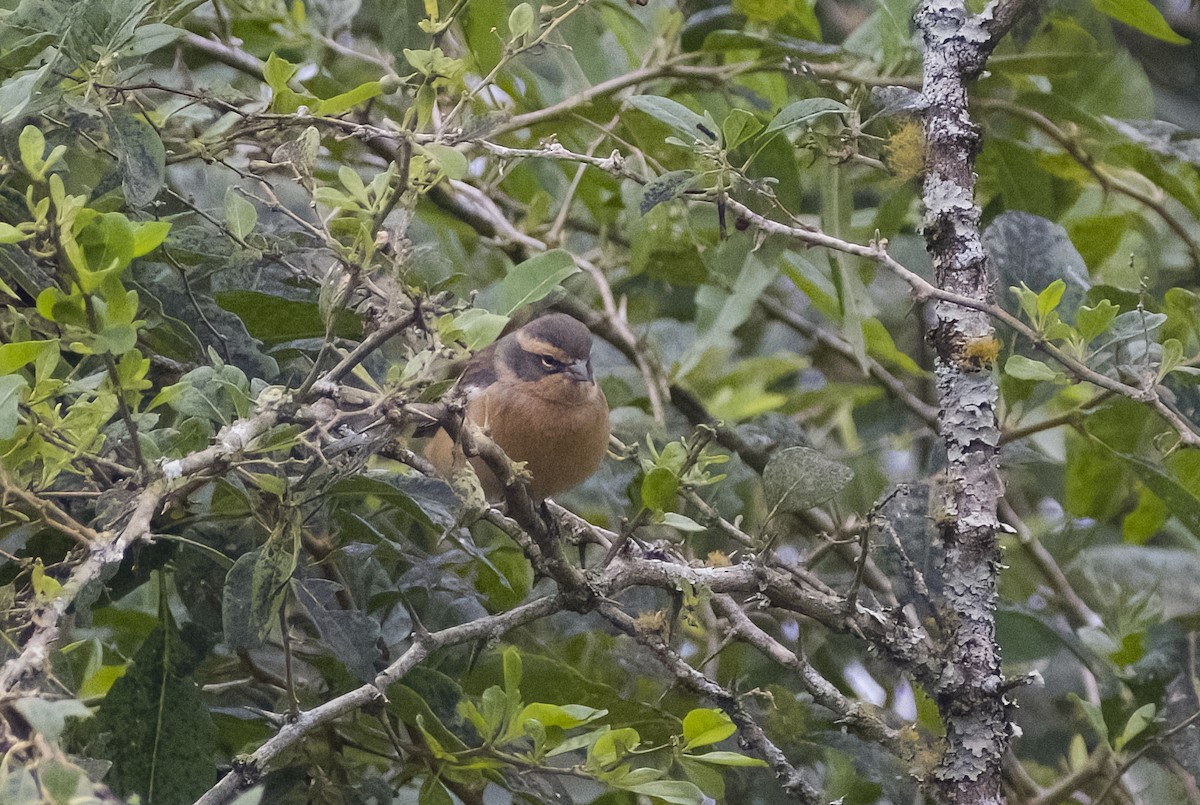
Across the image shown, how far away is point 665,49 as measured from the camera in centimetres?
383

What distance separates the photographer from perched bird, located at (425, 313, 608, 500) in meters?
3.59

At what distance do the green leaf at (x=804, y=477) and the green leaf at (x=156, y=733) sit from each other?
1289 mm

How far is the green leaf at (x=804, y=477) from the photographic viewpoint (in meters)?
2.60

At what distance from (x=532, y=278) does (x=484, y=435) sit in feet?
1.36

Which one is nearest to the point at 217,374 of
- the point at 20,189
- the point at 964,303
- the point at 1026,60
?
the point at 20,189

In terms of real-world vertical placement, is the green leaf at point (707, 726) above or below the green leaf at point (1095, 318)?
below

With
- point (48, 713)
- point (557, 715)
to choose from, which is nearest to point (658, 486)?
point (557, 715)

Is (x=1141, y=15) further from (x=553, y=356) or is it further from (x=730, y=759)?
(x=730, y=759)

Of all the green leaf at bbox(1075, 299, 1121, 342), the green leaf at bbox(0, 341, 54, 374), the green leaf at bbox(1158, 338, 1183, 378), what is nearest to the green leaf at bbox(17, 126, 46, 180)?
the green leaf at bbox(0, 341, 54, 374)

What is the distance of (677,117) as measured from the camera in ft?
8.57

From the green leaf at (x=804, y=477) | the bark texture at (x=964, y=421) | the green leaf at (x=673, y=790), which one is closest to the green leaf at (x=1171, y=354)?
the bark texture at (x=964, y=421)

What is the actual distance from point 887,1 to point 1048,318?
54.0 inches

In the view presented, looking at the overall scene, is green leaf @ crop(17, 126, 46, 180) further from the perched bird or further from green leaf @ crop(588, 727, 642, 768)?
the perched bird

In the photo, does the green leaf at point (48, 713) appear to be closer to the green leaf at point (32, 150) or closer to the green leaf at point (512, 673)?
the green leaf at point (32, 150)
